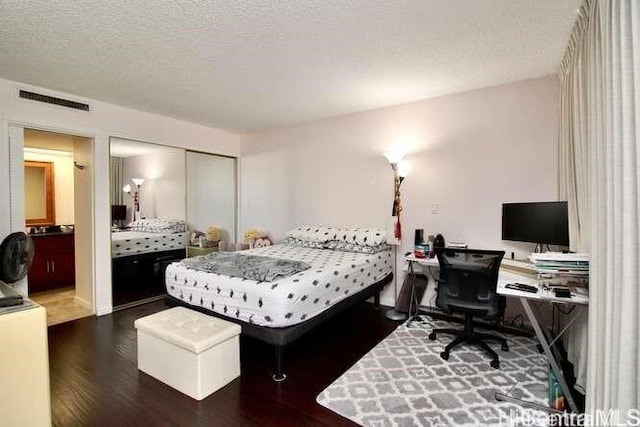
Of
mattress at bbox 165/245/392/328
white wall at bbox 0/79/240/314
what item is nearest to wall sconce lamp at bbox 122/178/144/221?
white wall at bbox 0/79/240/314

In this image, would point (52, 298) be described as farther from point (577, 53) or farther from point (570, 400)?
point (577, 53)

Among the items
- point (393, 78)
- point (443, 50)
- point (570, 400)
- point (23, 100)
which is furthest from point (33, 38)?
point (570, 400)

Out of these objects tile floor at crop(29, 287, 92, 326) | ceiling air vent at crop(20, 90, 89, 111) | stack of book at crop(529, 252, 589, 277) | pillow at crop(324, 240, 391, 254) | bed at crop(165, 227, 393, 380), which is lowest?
tile floor at crop(29, 287, 92, 326)

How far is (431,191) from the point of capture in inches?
151

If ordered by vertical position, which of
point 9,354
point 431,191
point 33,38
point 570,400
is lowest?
point 570,400

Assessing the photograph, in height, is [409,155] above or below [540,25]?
below

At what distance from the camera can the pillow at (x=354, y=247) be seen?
388cm

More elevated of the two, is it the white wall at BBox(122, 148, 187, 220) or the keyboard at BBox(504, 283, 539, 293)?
the white wall at BBox(122, 148, 187, 220)

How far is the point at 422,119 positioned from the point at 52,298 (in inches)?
227

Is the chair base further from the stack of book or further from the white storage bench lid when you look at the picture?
the white storage bench lid

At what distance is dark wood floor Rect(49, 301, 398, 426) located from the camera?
195cm

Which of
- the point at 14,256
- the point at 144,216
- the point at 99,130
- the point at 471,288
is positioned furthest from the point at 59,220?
the point at 471,288

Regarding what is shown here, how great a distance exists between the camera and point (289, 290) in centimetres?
237

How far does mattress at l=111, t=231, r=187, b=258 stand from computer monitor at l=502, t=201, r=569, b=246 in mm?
4443
